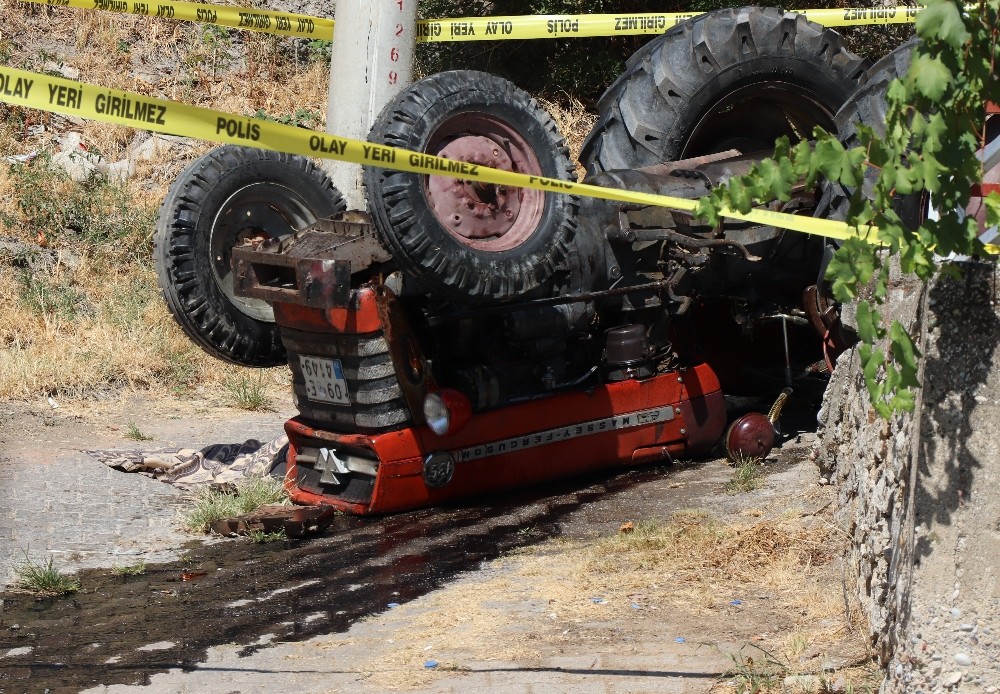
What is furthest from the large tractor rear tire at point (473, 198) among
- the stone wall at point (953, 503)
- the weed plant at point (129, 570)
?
the stone wall at point (953, 503)

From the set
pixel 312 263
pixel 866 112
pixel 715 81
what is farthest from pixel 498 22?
pixel 312 263

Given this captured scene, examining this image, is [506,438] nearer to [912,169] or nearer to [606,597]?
[606,597]

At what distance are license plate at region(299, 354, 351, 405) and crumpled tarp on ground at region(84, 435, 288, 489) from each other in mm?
703

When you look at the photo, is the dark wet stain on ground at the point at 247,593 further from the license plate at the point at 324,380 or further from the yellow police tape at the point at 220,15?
the yellow police tape at the point at 220,15

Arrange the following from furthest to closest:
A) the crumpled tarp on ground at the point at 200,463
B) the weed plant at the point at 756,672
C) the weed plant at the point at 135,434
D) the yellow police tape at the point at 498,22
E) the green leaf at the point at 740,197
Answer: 1. the yellow police tape at the point at 498,22
2. the weed plant at the point at 135,434
3. the crumpled tarp on ground at the point at 200,463
4. the weed plant at the point at 756,672
5. the green leaf at the point at 740,197

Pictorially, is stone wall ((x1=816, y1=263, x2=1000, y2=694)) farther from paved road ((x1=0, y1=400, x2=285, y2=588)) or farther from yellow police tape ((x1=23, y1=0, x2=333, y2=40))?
yellow police tape ((x1=23, y1=0, x2=333, y2=40))

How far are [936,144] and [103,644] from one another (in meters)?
3.28

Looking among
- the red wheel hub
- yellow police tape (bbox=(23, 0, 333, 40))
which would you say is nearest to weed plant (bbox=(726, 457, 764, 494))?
the red wheel hub

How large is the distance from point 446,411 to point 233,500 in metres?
1.18

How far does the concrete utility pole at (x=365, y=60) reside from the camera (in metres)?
8.12

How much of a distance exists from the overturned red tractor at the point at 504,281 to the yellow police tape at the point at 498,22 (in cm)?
143

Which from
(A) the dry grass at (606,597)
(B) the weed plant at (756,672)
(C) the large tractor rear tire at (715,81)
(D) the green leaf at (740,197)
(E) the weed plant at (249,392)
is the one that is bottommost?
(B) the weed plant at (756,672)

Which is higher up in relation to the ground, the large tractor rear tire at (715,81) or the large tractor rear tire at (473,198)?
the large tractor rear tire at (715,81)

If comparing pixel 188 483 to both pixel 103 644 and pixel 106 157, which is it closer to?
pixel 103 644
